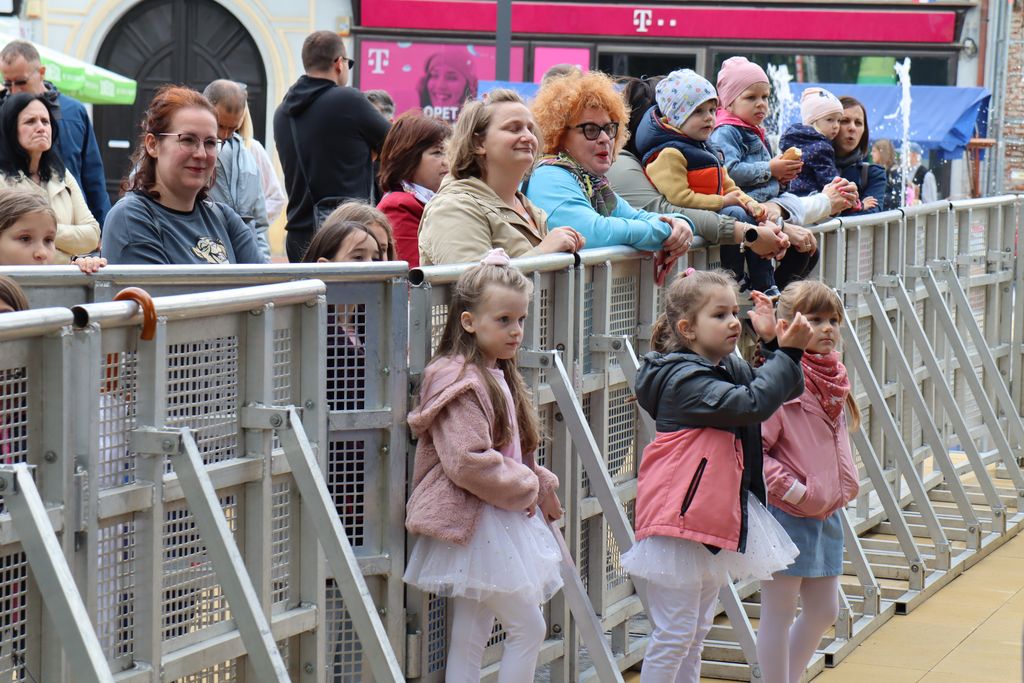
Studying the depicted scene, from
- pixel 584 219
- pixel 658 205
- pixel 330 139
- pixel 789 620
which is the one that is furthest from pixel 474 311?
pixel 330 139

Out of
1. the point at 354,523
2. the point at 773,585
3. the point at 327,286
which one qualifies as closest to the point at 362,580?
the point at 354,523

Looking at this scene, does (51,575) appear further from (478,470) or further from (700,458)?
(700,458)

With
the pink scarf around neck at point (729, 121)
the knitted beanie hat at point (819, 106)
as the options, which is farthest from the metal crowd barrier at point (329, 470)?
the knitted beanie hat at point (819, 106)

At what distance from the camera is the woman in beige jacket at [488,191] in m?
4.93

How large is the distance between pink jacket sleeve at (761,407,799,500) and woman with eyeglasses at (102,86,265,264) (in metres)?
1.80

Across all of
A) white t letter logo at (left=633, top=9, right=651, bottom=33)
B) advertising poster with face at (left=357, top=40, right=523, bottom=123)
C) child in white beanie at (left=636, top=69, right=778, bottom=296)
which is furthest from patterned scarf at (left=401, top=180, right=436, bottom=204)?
advertising poster with face at (left=357, top=40, right=523, bottom=123)

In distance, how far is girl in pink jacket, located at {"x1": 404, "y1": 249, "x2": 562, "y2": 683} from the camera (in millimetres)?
4082

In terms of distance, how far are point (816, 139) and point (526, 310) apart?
4.12 m

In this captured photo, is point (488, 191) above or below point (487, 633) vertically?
Answer: above

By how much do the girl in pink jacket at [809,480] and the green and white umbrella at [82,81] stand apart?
36.7 ft

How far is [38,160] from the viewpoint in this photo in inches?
265

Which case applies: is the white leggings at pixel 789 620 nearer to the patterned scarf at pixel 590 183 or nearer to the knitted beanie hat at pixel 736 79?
the patterned scarf at pixel 590 183

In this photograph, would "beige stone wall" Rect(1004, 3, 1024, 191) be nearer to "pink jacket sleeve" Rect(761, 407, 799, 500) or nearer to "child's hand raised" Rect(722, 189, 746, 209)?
"child's hand raised" Rect(722, 189, 746, 209)

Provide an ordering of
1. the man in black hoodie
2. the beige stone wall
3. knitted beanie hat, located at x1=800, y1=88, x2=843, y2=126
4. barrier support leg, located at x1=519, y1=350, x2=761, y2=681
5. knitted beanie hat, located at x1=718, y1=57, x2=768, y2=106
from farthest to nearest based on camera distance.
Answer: the beige stone wall → knitted beanie hat, located at x1=800, y1=88, x2=843, y2=126 → the man in black hoodie → knitted beanie hat, located at x1=718, y1=57, x2=768, y2=106 → barrier support leg, located at x1=519, y1=350, x2=761, y2=681
